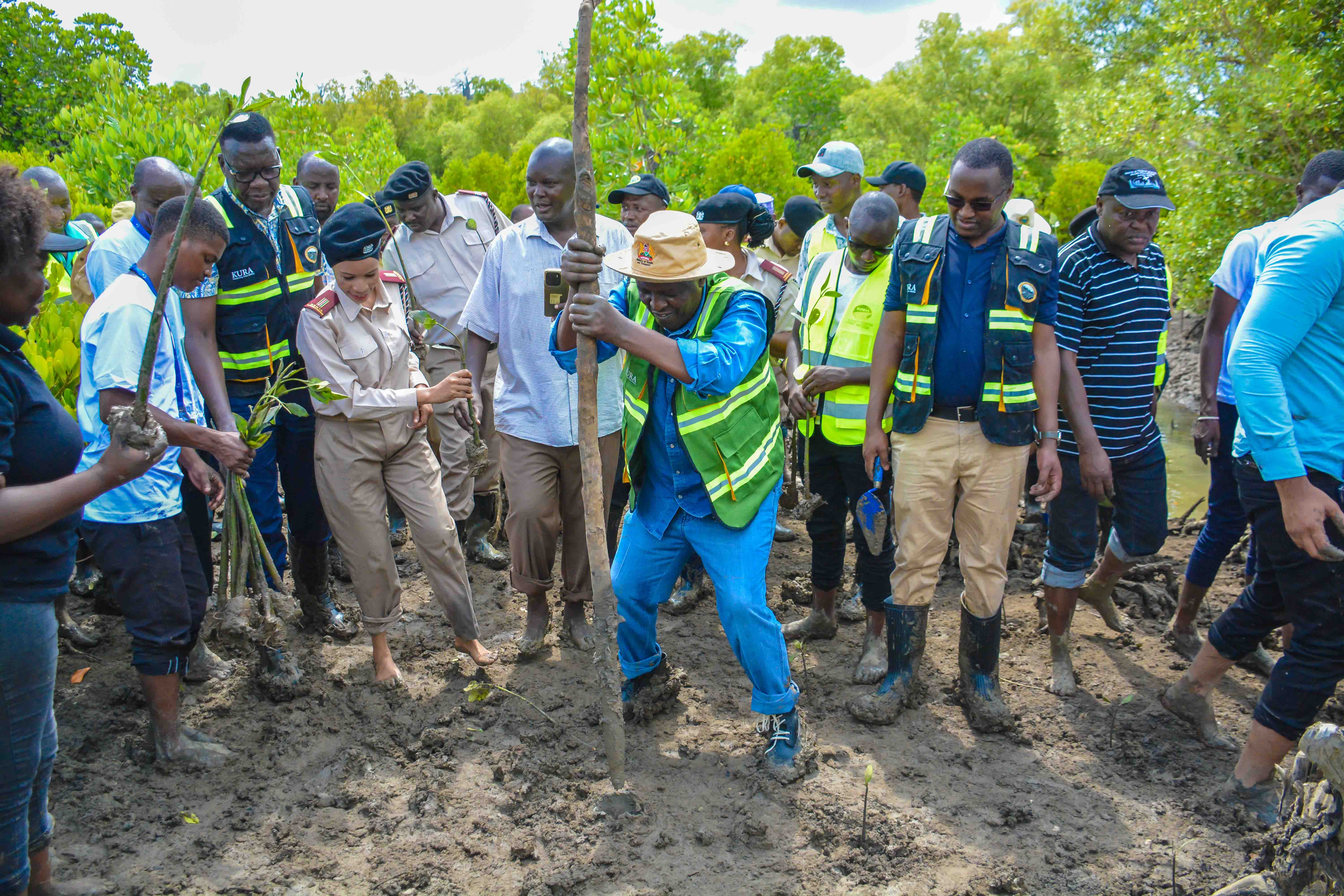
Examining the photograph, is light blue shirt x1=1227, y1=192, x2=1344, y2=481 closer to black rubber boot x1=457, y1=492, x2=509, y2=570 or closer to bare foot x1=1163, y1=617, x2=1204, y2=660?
bare foot x1=1163, y1=617, x2=1204, y2=660

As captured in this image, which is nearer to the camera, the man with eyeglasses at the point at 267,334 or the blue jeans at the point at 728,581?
the blue jeans at the point at 728,581

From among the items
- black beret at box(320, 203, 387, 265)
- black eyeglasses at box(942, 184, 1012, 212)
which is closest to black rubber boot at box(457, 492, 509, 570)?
black beret at box(320, 203, 387, 265)

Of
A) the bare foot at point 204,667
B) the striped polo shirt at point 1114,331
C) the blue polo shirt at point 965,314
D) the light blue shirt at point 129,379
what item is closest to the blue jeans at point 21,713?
the light blue shirt at point 129,379

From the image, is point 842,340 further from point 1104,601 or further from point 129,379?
point 129,379

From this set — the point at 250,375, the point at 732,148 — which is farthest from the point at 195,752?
the point at 732,148

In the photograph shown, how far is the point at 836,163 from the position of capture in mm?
5824

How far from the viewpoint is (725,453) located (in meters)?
3.34

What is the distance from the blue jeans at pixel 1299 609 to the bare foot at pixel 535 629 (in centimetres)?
309

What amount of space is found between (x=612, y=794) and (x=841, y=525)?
192cm

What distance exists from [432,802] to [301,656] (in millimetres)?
1457

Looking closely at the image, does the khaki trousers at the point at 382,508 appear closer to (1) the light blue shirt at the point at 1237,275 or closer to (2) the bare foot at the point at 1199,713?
(2) the bare foot at the point at 1199,713

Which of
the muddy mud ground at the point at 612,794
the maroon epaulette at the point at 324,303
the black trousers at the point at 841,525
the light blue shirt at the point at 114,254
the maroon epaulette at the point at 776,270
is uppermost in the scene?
the light blue shirt at the point at 114,254

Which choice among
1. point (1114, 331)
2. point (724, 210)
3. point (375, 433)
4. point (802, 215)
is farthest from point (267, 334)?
point (1114, 331)

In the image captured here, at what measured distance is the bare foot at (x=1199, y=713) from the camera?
12.7ft
